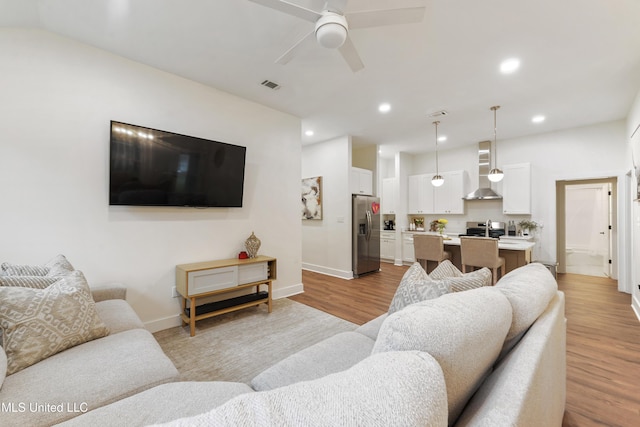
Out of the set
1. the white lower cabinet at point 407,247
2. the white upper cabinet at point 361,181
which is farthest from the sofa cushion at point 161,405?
the white lower cabinet at point 407,247

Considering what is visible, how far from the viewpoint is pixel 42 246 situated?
217 centimetres

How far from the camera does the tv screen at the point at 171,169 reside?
2.47m

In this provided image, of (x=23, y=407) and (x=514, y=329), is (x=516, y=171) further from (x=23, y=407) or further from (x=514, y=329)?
(x=23, y=407)

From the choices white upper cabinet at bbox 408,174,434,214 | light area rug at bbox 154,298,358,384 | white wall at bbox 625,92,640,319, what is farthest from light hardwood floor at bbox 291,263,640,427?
white upper cabinet at bbox 408,174,434,214

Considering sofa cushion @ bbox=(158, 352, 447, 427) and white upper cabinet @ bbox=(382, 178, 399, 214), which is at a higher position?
white upper cabinet @ bbox=(382, 178, 399, 214)

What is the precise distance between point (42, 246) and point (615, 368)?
488cm

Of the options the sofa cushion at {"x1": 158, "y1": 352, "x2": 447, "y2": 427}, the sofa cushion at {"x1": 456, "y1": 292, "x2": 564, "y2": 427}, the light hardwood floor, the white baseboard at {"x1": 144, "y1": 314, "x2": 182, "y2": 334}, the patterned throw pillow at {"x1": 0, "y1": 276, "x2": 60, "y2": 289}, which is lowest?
the light hardwood floor

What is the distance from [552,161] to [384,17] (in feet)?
16.7

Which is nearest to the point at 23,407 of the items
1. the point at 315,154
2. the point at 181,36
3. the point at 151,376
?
the point at 151,376

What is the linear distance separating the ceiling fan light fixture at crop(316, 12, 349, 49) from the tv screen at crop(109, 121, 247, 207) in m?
1.89

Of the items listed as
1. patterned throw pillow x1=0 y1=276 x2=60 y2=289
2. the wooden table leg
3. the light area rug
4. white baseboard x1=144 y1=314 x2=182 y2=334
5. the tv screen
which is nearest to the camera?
patterned throw pillow x1=0 y1=276 x2=60 y2=289

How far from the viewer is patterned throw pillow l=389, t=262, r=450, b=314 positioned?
1209 mm

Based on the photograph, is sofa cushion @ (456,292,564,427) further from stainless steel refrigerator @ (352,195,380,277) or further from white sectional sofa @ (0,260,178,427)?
stainless steel refrigerator @ (352,195,380,277)

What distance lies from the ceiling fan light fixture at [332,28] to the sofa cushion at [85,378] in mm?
2110
